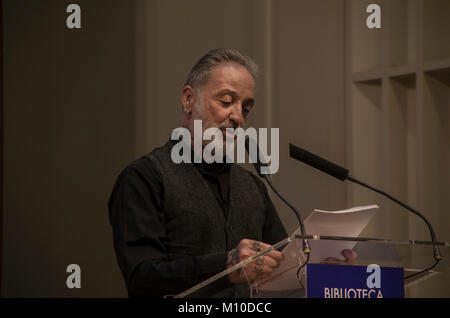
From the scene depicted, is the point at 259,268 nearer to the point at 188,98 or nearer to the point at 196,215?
the point at 196,215

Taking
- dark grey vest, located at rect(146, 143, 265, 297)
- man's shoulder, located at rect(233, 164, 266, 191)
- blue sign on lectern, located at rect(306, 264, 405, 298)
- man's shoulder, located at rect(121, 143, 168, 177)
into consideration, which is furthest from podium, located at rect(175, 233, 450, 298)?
man's shoulder, located at rect(233, 164, 266, 191)

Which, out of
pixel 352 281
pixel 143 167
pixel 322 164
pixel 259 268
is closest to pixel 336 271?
pixel 352 281

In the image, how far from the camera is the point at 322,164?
1.69 m

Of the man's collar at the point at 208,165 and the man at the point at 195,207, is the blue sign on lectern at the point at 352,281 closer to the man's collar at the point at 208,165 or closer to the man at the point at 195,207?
the man at the point at 195,207

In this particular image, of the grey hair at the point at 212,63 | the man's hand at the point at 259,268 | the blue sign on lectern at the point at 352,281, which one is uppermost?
the grey hair at the point at 212,63

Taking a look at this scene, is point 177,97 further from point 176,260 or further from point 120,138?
point 176,260

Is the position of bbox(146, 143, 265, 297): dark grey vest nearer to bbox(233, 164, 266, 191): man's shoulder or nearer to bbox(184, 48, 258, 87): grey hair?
bbox(233, 164, 266, 191): man's shoulder

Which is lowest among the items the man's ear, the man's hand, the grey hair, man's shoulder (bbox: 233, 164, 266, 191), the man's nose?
the man's hand

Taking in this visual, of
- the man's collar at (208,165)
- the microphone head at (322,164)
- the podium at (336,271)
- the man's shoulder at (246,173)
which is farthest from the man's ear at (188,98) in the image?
the podium at (336,271)

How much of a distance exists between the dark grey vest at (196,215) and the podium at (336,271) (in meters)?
0.48

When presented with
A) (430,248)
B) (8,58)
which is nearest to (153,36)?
(8,58)

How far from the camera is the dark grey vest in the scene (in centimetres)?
192

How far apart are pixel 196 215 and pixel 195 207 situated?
0.03 meters

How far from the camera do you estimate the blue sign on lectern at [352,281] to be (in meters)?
1.39
